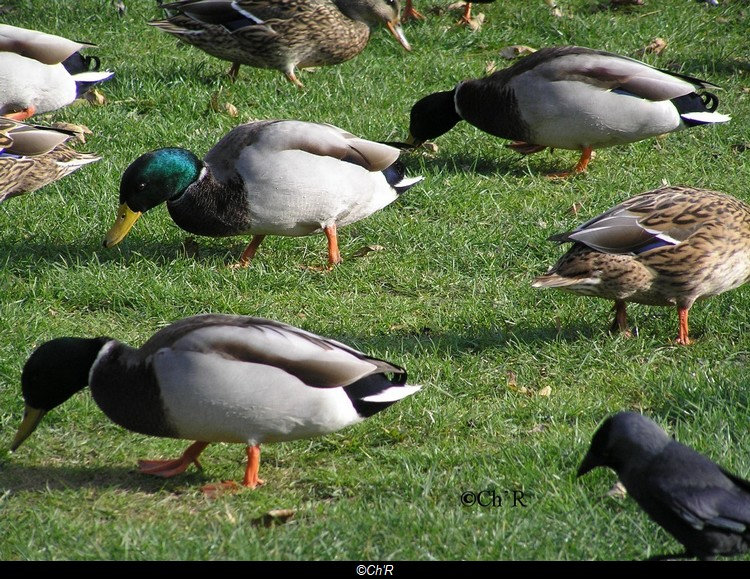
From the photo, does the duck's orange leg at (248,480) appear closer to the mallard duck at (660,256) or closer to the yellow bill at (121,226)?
the mallard duck at (660,256)

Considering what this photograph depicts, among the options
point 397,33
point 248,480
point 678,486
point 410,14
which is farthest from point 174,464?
point 410,14

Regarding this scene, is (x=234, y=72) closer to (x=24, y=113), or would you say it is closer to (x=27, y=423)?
(x=24, y=113)

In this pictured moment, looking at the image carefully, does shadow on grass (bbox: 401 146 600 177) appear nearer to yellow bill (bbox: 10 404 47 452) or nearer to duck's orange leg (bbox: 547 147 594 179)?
duck's orange leg (bbox: 547 147 594 179)

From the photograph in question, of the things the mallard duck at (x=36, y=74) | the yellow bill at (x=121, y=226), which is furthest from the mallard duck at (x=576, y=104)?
the mallard duck at (x=36, y=74)

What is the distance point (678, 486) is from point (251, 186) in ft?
11.4

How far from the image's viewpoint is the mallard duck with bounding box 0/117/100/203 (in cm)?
672

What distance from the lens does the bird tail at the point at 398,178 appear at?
6680mm

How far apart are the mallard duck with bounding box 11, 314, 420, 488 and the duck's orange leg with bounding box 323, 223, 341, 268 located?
6.94 feet

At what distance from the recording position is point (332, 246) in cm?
630

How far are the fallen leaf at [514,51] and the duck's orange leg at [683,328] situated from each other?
4.96 metres

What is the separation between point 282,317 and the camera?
5652 mm

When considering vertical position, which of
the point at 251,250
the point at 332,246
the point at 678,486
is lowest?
the point at 251,250

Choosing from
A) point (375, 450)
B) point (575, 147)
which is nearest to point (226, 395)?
point (375, 450)

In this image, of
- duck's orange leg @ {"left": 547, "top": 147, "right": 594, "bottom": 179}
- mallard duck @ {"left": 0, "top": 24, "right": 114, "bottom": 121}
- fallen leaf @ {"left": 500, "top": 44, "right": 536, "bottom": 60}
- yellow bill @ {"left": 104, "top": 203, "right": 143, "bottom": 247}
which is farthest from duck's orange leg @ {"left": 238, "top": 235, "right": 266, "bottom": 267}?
fallen leaf @ {"left": 500, "top": 44, "right": 536, "bottom": 60}
